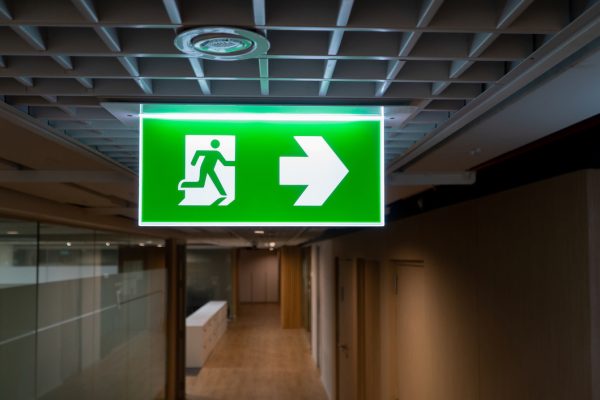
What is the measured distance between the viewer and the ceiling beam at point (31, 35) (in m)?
1.55

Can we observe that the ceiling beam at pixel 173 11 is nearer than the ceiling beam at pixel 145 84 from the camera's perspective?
Yes

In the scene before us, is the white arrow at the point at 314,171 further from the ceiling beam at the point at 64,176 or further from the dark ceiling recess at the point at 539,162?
the ceiling beam at the point at 64,176

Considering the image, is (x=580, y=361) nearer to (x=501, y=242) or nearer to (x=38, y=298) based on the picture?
(x=501, y=242)

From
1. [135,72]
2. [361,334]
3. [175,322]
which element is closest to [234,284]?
[175,322]

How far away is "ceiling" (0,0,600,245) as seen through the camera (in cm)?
151

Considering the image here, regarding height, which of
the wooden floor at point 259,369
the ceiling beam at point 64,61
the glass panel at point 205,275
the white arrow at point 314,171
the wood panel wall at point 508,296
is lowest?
the wooden floor at point 259,369

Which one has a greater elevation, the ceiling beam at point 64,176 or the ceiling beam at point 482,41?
the ceiling beam at point 482,41

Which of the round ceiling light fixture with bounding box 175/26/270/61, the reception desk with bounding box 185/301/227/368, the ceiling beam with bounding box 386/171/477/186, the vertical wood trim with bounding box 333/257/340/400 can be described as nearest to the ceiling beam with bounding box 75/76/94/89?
the round ceiling light fixture with bounding box 175/26/270/61

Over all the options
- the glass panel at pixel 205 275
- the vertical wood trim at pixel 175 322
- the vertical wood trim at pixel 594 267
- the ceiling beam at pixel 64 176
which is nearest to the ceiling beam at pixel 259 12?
the vertical wood trim at pixel 594 267

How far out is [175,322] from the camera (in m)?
9.91

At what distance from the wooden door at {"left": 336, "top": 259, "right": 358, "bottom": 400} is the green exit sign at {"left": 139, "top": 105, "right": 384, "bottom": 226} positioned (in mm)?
5320

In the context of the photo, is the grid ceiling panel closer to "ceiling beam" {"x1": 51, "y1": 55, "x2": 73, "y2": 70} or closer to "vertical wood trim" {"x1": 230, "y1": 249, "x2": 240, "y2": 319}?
"ceiling beam" {"x1": 51, "y1": 55, "x2": 73, "y2": 70}

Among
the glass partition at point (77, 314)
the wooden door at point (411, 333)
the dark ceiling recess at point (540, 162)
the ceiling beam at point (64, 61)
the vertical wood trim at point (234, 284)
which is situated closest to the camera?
the ceiling beam at point (64, 61)

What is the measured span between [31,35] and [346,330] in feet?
24.1
